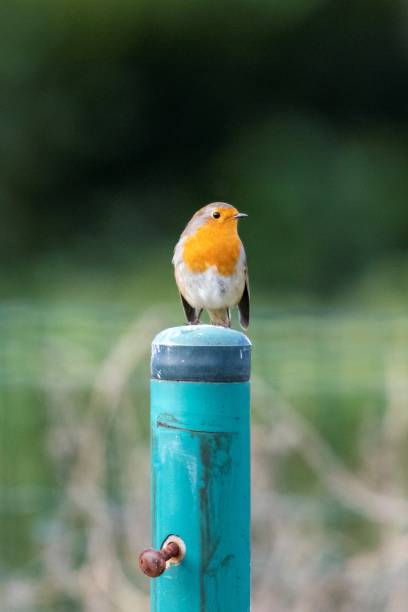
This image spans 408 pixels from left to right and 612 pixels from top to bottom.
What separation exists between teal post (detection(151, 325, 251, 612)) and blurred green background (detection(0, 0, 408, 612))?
105 inches

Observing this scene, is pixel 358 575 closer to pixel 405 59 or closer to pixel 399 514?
pixel 399 514

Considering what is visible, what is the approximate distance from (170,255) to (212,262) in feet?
23.4

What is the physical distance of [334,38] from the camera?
46.5 ft

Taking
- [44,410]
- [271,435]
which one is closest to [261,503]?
[271,435]

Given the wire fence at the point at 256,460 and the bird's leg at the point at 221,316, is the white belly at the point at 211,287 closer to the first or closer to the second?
the bird's leg at the point at 221,316

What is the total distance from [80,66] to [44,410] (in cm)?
860

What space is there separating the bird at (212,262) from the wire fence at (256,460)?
2.44 feet

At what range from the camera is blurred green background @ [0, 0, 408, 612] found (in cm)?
540

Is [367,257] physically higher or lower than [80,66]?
lower

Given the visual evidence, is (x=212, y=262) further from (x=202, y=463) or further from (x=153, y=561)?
(x=153, y=561)

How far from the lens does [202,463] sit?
8.20 feet

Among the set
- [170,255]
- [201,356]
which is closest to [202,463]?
[201,356]

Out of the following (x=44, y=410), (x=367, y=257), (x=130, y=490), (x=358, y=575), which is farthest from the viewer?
(x=367, y=257)

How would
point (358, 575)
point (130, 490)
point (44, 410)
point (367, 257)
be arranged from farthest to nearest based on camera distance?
1. point (367, 257)
2. point (44, 410)
3. point (130, 490)
4. point (358, 575)
